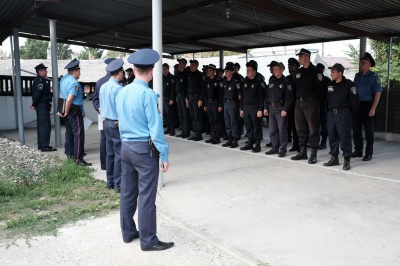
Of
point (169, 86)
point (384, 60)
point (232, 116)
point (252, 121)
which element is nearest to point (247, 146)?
point (252, 121)

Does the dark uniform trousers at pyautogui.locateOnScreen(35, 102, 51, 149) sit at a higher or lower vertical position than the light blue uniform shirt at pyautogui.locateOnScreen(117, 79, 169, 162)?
lower

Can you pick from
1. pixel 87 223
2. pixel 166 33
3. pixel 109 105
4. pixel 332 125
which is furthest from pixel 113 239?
pixel 166 33

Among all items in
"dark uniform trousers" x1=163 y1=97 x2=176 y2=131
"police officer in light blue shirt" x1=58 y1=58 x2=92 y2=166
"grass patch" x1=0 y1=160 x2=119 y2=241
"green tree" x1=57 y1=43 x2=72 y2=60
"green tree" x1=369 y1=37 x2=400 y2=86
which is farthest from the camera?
"green tree" x1=57 y1=43 x2=72 y2=60

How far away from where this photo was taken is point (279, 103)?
677 centimetres

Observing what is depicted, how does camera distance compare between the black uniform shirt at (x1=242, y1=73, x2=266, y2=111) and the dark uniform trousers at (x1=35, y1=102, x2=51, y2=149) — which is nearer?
the black uniform shirt at (x1=242, y1=73, x2=266, y2=111)

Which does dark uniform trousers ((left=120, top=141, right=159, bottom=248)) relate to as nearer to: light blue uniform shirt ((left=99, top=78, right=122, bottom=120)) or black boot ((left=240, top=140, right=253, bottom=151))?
light blue uniform shirt ((left=99, top=78, right=122, bottom=120))

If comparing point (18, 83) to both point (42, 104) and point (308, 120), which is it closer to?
point (42, 104)

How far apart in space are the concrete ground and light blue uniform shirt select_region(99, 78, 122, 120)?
1213mm

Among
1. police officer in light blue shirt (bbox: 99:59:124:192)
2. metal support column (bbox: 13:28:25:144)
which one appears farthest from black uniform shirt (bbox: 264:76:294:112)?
metal support column (bbox: 13:28:25:144)

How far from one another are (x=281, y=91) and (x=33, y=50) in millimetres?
49140

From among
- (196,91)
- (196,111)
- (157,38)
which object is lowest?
(196,111)

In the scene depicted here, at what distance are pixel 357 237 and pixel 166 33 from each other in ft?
29.7

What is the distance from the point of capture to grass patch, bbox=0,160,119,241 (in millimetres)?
3693

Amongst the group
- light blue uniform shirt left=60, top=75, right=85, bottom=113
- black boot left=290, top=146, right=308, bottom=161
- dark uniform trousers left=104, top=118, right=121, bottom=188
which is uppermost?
light blue uniform shirt left=60, top=75, right=85, bottom=113
